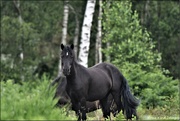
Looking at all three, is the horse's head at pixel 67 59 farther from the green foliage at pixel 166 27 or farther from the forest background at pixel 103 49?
the green foliage at pixel 166 27

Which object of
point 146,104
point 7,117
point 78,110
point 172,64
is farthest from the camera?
point 172,64

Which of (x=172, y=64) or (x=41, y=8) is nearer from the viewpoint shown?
(x=41, y=8)

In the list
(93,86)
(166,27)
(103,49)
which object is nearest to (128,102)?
(93,86)

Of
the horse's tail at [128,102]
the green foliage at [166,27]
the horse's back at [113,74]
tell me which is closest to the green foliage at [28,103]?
the horse's back at [113,74]

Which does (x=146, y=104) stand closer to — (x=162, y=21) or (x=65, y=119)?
(x=65, y=119)

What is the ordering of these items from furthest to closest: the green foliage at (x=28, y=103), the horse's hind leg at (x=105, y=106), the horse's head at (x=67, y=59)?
1. the horse's hind leg at (x=105, y=106)
2. the horse's head at (x=67, y=59)
3. the green foliage at (x=28, y=103)

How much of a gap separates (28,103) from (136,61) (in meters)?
18.5

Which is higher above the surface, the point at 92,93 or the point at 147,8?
the point at 147,8

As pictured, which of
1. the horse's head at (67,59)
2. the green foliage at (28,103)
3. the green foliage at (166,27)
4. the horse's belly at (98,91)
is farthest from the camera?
the green foliage at (166,27)

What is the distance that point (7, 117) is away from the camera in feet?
24.3

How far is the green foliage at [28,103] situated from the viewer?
A: 295 inches

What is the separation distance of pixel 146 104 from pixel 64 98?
6.95 m

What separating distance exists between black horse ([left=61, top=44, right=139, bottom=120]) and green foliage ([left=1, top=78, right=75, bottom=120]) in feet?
12.0

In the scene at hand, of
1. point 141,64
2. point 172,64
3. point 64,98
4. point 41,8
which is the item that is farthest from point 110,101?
point 172,64
